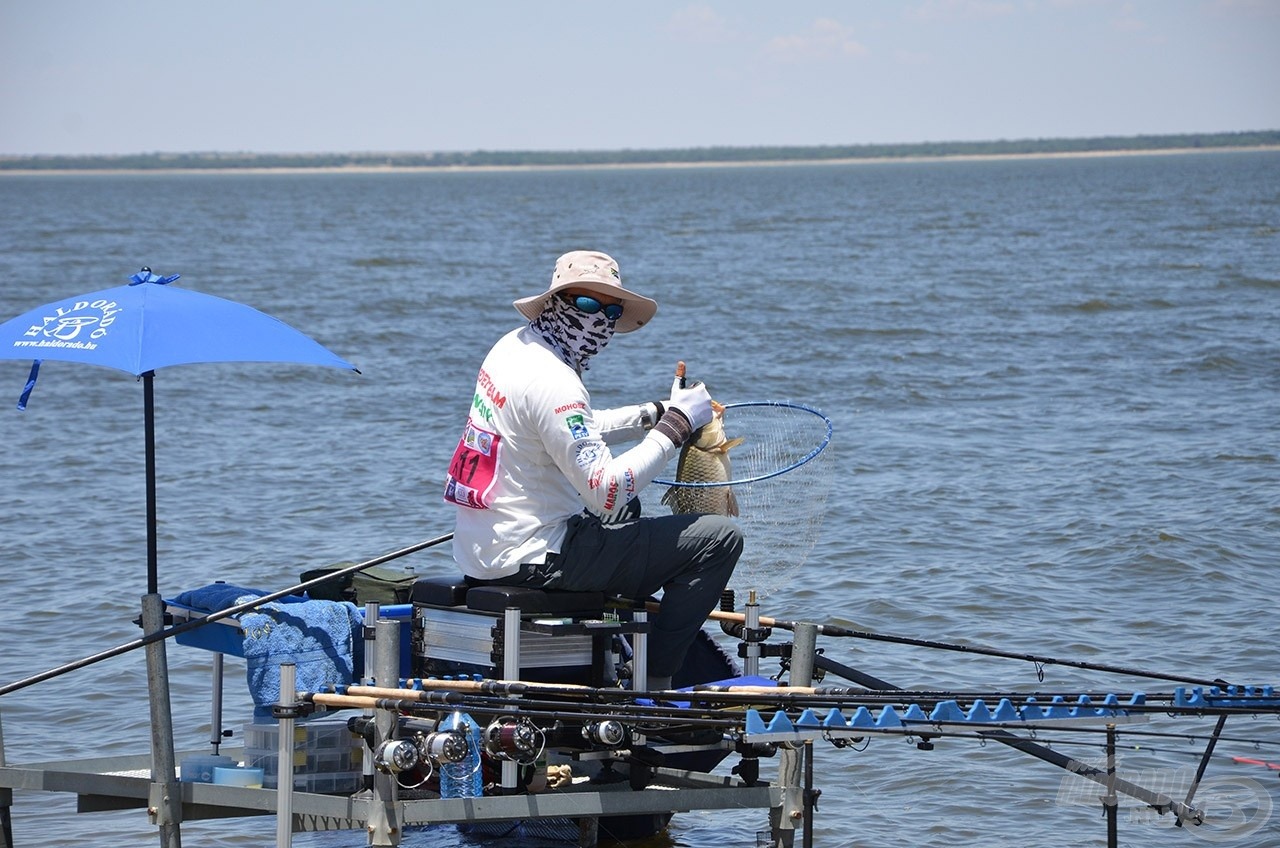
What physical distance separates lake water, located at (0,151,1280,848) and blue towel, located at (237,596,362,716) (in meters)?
1.52

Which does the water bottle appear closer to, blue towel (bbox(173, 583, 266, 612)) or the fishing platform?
the fishing platform

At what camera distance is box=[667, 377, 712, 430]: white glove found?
589 centimetres

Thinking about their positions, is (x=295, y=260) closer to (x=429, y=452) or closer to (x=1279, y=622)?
(x=429, y=452)

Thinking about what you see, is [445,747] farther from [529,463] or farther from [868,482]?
[868,482]

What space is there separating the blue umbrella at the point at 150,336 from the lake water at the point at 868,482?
6.64ft

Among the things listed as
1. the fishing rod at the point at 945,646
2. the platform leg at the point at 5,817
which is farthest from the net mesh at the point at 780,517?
the platform leg at the point at 5,817

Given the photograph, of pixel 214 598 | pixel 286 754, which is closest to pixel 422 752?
pixel 286 754

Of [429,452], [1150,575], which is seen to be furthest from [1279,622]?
[429,452]

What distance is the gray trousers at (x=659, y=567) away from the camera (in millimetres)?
5719

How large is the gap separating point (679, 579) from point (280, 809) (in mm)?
1509

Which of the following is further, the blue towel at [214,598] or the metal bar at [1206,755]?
the blue towel at [214,598]

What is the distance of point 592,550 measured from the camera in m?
5.72

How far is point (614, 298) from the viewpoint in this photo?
5883mm

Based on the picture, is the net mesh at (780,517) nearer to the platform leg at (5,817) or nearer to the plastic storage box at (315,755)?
the plastic storage box at (315,755)
